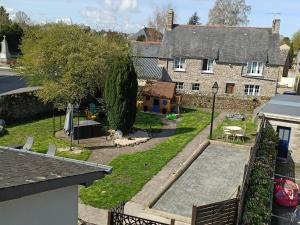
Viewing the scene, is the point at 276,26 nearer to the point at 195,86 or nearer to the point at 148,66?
the point at 195,86

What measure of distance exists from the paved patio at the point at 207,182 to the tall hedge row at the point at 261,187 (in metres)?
1.25

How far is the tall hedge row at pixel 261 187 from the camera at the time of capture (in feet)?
42.4

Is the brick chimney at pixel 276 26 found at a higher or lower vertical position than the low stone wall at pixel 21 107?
higher

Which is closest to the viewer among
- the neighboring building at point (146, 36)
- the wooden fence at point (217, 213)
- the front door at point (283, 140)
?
the wooden fence at point (217, 213)

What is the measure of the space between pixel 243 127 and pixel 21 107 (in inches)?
710

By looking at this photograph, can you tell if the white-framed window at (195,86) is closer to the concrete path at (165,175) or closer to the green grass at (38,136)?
the concrete path at (165,175)

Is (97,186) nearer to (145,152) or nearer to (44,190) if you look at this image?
(145,152)

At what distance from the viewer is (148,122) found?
29203 millimetres

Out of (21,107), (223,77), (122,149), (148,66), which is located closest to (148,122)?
(122,149)

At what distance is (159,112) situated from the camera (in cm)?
3338

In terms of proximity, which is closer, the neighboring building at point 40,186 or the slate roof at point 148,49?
the neighboring building at point 40,186

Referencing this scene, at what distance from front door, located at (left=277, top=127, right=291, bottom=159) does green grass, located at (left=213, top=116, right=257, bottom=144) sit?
2.24 meters

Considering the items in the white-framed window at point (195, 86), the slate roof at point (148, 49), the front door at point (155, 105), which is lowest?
the front door at point (155, 105)

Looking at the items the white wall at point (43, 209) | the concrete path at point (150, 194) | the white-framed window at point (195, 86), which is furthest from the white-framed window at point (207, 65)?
the white wall at point (43, 209)
